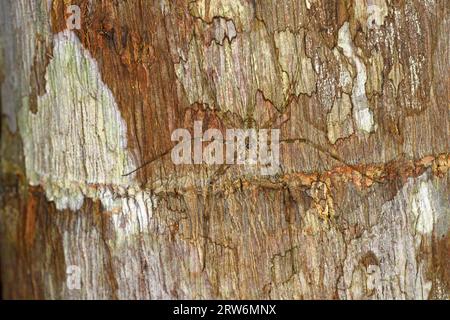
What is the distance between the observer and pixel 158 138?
1.65 meters

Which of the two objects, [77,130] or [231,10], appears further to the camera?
[77,130]

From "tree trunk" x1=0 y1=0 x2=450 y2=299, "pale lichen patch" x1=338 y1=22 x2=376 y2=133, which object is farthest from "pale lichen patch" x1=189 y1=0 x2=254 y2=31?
"pale lichen patch" x1=338 y1=22 x2=376 y2=133

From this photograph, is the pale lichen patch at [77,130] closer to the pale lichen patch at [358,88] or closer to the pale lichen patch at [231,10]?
the pale lichen patch at [231,10]

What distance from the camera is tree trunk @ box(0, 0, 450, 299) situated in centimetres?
160

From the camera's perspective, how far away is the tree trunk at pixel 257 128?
160 centimetres

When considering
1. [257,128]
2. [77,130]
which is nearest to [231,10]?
[257,128]

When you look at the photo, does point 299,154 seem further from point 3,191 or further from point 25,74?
point 3,191

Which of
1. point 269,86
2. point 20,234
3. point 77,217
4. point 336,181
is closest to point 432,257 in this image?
point 336,181

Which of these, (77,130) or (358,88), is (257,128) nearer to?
(358,88)

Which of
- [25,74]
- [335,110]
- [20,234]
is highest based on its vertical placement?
[25,74]

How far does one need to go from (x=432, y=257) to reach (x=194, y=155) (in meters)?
0.68

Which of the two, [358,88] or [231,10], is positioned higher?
[231,10]

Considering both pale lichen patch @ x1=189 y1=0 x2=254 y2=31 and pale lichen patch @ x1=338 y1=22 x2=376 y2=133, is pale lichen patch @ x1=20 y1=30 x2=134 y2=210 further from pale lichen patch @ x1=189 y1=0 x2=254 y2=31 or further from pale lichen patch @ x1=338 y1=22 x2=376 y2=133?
pale lichen patch @ x1=338 y1=22 x2=376 y2=133

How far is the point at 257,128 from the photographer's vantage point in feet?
5.32
